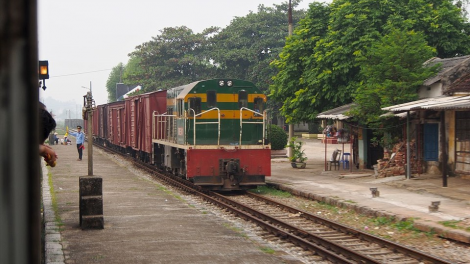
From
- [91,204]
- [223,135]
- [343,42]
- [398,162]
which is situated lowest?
[91,204]

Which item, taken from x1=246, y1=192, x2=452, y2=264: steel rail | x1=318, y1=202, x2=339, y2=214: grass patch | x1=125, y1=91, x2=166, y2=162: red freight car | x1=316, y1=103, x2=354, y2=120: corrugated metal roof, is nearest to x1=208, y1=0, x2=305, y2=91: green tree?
x1=125, y1=91, x2=166, y2=162: red freight car

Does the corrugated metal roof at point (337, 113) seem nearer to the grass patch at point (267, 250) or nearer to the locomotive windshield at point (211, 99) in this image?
the locomotive windshield at point (211, 99)

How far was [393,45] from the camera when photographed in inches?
725

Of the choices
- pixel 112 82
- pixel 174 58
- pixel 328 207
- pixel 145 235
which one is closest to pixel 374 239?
pixel 145 235

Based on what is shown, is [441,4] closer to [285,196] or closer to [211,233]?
[285,196]

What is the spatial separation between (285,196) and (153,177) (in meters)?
7.22

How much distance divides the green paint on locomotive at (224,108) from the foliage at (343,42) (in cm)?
544

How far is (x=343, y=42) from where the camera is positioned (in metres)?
22.1

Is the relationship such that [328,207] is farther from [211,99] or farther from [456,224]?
[211,99]

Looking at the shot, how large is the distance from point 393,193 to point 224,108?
5.46 m

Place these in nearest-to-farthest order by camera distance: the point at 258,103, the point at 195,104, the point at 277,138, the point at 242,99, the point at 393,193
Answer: the point at 393,193 → the point at 195,104 → the point at 242,99 → the point at 258,103 → the point at 277,138

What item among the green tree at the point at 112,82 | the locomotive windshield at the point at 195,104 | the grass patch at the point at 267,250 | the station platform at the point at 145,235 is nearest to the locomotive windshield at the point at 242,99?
the locomotive windshield at the point at 195,104

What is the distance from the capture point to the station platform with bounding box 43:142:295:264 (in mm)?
8266

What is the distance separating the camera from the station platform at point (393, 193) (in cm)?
1124
